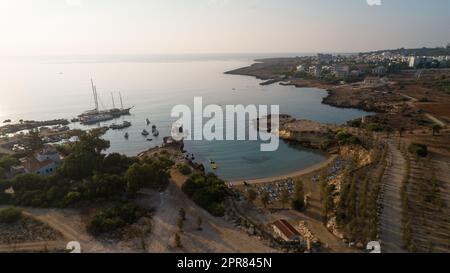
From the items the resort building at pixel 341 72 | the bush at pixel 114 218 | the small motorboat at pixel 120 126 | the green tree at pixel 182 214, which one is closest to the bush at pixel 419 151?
the green tree at pixel 182 214

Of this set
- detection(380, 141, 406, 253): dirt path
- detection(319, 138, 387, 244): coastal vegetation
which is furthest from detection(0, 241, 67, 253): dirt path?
detection(380, 141, 406, 253): dirt path

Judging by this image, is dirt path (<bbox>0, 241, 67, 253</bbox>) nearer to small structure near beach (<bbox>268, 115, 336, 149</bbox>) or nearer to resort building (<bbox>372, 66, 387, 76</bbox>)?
small structure near beach (<bbox>268, 115, 336, 149</bbox>)

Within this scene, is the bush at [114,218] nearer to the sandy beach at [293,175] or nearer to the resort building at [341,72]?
the sandy beach at [293,175]

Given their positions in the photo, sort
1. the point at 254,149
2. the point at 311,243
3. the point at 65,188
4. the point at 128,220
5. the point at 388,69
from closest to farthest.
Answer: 1. the point at 311,243
2. the point at 128,220
3. the point at 65,188
4. the point at 254,149
5. the point at 388,69

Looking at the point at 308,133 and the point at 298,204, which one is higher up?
the point at 298,204

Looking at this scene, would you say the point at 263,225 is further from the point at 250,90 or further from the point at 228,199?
the point at 250,90

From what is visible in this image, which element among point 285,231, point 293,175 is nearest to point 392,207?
point 285,231

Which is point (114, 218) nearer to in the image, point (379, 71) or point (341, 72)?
point (341, 72)
